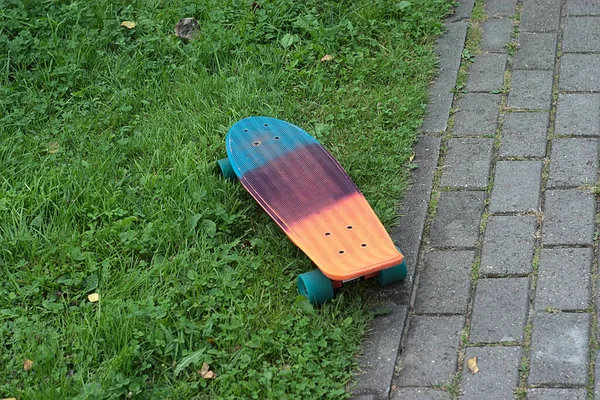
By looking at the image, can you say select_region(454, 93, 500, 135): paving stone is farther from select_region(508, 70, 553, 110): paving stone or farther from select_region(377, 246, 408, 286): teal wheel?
select_region(377, 246, 408, 286): teal wheel

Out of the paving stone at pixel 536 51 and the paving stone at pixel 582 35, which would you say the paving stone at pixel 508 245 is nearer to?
the paving stone at pixel 536 51

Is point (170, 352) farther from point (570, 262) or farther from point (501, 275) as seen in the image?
point (570, 262)

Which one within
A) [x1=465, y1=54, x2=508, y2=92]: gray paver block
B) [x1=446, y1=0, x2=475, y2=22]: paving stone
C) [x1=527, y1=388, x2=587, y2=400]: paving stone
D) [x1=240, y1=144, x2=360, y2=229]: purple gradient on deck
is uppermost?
[x1=240, y1=144, x2=360, y2=229]: purple gradient on deck

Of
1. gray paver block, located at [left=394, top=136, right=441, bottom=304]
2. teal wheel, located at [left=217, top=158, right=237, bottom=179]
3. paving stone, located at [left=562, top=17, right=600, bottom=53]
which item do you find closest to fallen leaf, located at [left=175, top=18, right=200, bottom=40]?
teal wheel, located at [left=217, top=158, right=237, bottom=179]

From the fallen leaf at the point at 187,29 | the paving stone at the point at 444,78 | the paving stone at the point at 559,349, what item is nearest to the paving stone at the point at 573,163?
the paving stone at the point at 444,78

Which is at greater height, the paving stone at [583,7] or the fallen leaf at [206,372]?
the fallen leaf at [206,372]

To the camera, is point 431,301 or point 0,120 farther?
point 0,120

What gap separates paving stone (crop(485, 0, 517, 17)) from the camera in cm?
512

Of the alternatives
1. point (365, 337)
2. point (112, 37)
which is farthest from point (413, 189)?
point (112, 37)

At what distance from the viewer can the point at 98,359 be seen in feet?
10.2

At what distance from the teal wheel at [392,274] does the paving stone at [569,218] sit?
607mm

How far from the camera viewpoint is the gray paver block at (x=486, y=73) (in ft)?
14.9

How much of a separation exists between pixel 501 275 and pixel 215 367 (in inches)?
44.9

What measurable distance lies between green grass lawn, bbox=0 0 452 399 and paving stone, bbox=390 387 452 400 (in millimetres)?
182
